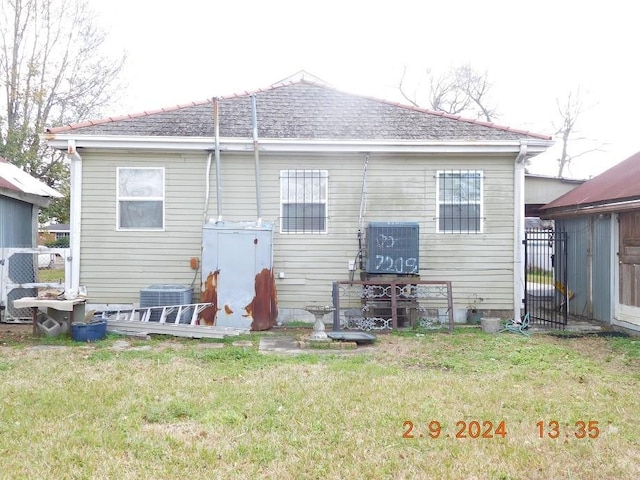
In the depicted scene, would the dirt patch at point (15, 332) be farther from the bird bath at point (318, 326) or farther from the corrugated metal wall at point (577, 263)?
the corrugated metal wall at point (577, 263)

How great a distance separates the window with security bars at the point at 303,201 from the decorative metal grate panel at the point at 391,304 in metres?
1.25

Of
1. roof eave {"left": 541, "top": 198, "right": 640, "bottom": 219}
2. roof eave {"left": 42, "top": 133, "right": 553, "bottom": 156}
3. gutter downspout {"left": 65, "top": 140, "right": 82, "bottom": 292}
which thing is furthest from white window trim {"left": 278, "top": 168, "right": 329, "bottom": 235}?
roof eave {"left": 541, "top": 198, "right": 640, "bottom": 219}

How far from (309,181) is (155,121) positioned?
298 cm

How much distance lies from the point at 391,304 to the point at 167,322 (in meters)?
3.66

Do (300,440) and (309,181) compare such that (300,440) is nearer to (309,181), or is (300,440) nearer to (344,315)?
(344,315)

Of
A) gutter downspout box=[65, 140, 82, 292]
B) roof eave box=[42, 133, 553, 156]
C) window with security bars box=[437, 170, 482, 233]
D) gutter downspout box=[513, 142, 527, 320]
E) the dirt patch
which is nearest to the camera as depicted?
the dirt patch

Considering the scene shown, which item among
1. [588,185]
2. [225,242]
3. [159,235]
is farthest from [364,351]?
[588,185]

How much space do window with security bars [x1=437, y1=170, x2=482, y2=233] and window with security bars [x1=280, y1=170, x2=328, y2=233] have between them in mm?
2088

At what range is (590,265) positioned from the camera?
9.96 m

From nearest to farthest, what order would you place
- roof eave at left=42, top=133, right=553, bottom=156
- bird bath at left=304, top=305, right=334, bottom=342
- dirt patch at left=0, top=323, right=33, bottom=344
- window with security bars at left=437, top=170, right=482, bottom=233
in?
bird bath at left=304, top=305, right=334, bottom=342 < dirt patch at left=0, top=323, right=33, bottom=344 < roof eave at left=42, top=133, right=553, bottom=156 < window with security bars at left=437, top=170, right=482, bottom=233

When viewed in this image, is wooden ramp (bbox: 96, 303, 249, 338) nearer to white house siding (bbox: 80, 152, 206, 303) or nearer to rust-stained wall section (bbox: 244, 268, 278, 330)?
rust-stained wall section (bbox: 244, 268, 278, 330)

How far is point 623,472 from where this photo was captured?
3.30 m

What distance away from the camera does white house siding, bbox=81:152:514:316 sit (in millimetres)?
9070
